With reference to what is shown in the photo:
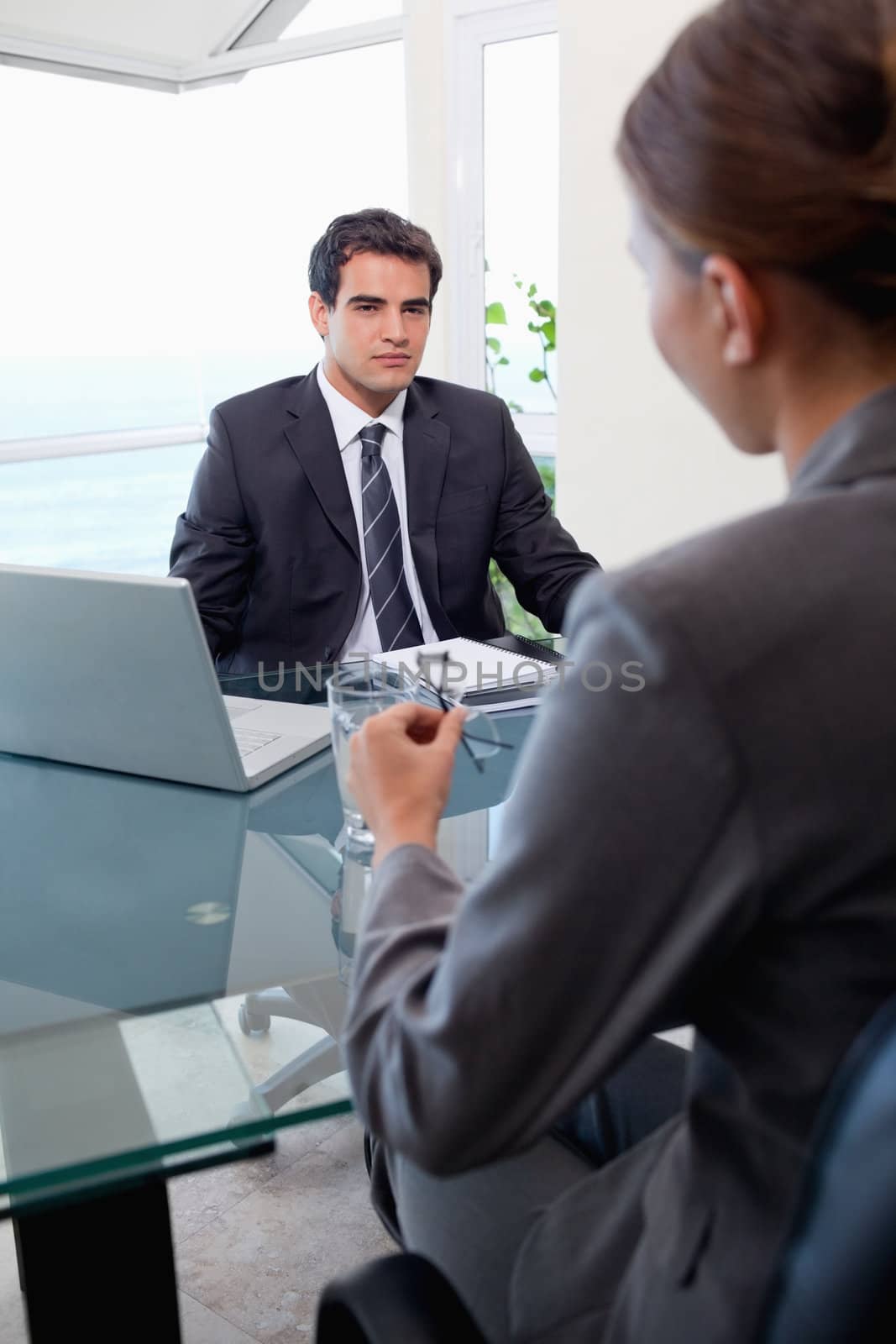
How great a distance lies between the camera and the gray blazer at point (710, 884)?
623 mm

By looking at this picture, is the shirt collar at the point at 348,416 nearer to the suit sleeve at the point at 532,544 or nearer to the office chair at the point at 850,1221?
the suit sleeve at the point at 532,544

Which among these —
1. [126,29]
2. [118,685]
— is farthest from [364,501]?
[126,29]

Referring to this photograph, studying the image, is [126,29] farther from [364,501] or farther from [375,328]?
[364,501]

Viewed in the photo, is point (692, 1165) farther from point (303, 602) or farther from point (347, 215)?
point (347, 215)

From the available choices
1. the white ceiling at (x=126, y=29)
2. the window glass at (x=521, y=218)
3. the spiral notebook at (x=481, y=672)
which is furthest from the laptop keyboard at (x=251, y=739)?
the white ceiling at (x=126, y=29)

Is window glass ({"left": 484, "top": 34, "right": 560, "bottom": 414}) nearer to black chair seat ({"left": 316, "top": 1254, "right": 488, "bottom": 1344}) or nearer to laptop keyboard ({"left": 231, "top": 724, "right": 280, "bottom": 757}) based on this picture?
laptop keyboard ({"left": 231, "top": 724, "right": 280, "bottom": 757})

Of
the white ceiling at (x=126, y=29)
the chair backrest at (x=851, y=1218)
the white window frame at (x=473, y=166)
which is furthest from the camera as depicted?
the white ceiling at (x=126, y=29)

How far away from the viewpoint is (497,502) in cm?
267

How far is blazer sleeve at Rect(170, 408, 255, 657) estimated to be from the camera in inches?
97.4

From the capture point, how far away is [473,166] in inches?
179

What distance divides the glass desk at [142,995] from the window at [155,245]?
4297mm

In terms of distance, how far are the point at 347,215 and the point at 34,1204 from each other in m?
2.24

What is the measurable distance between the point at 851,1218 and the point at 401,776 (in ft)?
1.56

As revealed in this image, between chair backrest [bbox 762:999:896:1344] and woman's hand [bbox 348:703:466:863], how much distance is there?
38 centimetres
